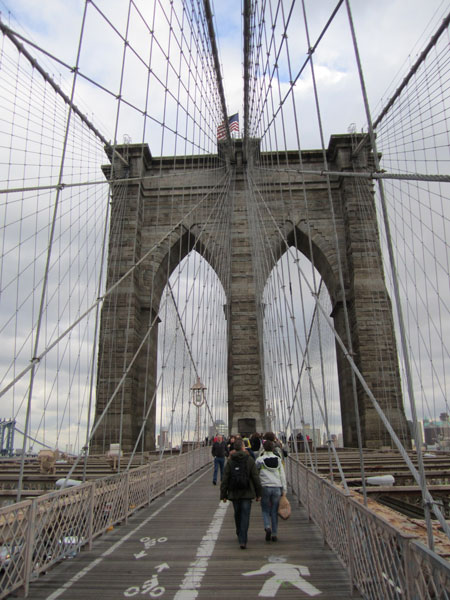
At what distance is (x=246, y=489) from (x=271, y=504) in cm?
43

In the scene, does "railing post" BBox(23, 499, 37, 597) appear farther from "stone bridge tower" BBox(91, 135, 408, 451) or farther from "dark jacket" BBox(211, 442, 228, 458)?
"stone bridge tower" BBox(91, 135, 408, 451)

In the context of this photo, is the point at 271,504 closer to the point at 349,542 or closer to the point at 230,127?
the point at 349,542

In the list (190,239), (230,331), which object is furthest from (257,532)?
(190,239)

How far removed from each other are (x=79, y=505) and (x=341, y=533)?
2571 mm

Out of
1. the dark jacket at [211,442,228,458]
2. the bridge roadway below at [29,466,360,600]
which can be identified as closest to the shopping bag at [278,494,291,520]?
the bridge roadway below at [29,466,360,600]

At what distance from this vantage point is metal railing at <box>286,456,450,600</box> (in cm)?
214

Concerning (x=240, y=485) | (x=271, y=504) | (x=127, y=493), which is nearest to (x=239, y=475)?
(x=240, y=485)

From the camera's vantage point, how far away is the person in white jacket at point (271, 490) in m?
5.15

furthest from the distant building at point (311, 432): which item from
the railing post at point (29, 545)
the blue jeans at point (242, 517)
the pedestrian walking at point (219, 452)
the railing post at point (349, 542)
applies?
the railing post at point (29, 545)

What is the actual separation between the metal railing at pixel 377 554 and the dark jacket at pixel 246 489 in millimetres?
706

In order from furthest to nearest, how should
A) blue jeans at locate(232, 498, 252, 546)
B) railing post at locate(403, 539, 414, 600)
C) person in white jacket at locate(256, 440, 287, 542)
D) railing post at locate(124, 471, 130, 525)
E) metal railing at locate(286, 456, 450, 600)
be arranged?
railing post at locate(124, 471, 130, 525), person in white jacket at locate(256, 440, 287, 542), blue jeans at locate(232, 498, 252, 546), railing post at locate(403, 539, 414, 600), metal railing at locate(286, 456, 450, 600)

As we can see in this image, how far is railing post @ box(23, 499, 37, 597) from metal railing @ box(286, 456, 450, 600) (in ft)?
7.76

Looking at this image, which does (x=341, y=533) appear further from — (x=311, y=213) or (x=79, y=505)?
(x=311, y=213)

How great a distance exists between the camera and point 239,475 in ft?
16.7
